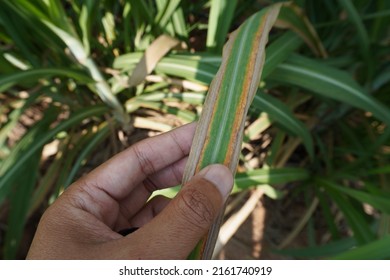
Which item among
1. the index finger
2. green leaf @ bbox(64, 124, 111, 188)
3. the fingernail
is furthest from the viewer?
green leaf @ bbox(64, 124, 111, 188)

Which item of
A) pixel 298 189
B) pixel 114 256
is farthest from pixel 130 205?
pixel 298 189

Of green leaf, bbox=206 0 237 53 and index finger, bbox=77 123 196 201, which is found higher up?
green leaf, bbox=206 0 237 53

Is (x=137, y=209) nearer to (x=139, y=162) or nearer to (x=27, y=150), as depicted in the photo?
(x=139, y=162)

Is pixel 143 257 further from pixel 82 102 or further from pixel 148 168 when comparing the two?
pixel 82 102

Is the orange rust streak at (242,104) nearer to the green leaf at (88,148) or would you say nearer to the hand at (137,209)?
the hand at (137,209)

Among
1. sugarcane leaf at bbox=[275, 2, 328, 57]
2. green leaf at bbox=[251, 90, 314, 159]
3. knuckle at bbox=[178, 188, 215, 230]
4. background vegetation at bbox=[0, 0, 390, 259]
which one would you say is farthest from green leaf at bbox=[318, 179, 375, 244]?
knuckle at bbox=[178, 188, 215, 230]

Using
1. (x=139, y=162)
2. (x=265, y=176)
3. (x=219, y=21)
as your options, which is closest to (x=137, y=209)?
(x=139, y=162)

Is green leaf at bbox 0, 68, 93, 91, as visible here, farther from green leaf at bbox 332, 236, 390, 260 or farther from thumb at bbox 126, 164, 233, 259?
green leaf at bbox 332, 236, 390, 260
